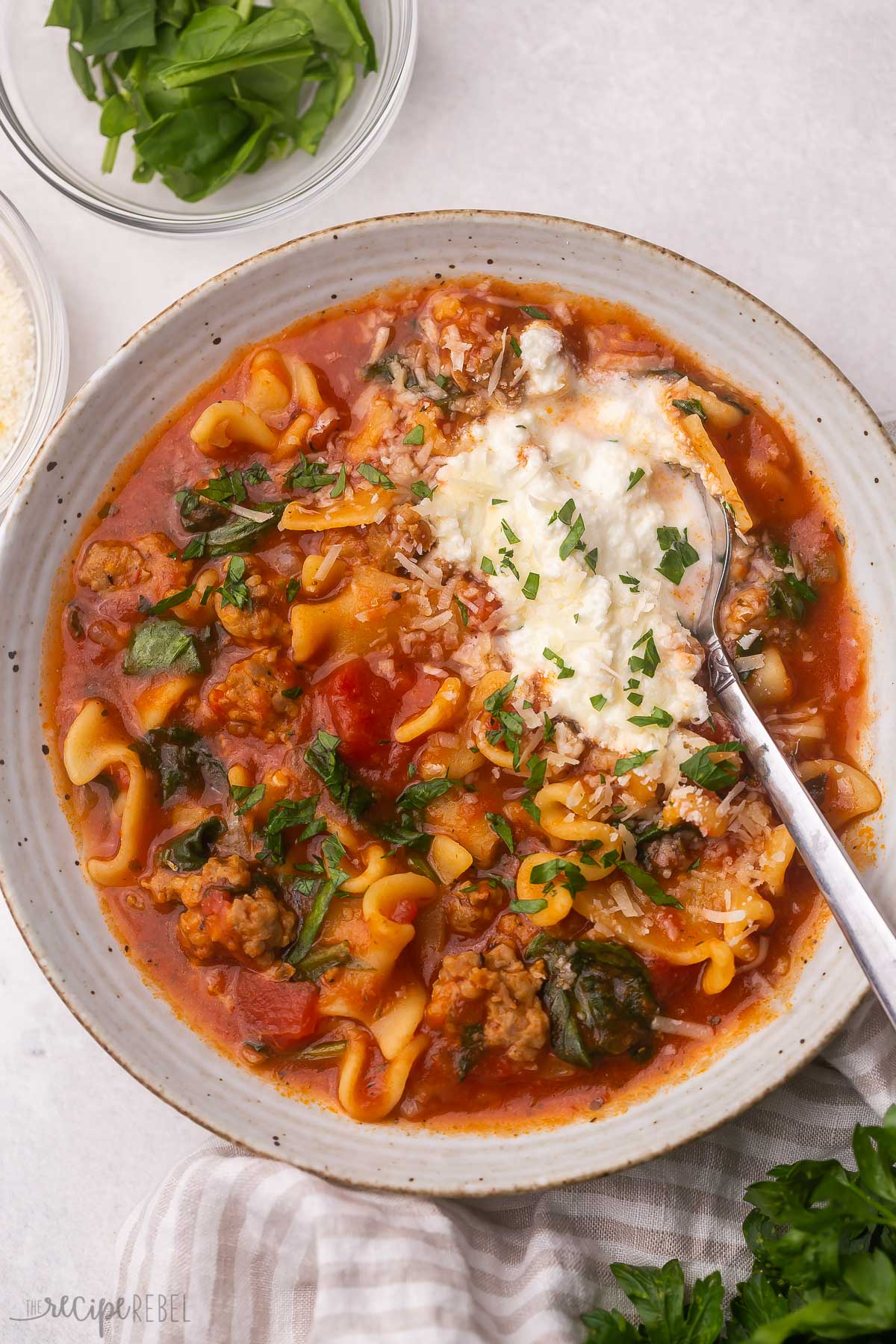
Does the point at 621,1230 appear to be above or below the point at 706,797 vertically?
below

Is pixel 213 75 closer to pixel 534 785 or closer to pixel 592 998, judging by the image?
pixel 534 785

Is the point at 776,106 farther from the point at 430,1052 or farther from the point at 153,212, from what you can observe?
the point at 430,1052

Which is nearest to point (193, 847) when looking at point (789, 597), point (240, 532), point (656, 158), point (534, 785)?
point (240, 532)

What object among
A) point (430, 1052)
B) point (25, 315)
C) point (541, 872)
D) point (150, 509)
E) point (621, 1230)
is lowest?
point (621, 1230)

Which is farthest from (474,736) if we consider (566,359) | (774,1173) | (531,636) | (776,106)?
(776,106)

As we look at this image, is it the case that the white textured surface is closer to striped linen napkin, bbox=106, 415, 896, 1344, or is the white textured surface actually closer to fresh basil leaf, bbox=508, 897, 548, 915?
fresh basil leaf, bbox=508, 897, 548, 915

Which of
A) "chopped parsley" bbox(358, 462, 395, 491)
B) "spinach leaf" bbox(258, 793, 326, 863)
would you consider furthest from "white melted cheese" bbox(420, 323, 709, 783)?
"spinach leaf" bbox(258, 793, 326, 863)
